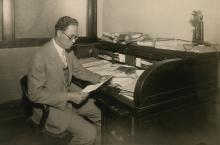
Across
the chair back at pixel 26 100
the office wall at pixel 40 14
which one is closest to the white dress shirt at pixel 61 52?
the chair back at pixel 26 100

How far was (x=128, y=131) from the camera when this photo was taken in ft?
6.17

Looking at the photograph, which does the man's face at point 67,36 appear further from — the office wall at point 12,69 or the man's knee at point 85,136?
the office wall at point 12,69

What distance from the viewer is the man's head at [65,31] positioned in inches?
85.9

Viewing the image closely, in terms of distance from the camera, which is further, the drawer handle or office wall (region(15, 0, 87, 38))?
office wall (region(15, 0, 87, 38))

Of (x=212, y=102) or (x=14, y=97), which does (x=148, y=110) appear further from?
(x=14, y=97)

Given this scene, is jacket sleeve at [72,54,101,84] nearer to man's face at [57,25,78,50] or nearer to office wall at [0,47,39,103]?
man's face at [57,25,78,50]

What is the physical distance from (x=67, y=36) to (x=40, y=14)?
1.40m

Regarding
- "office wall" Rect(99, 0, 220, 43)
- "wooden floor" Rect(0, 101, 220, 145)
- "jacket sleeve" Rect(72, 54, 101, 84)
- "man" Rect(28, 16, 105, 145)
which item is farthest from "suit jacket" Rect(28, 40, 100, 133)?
"office wall" Rect(99, 0, 220, 43)

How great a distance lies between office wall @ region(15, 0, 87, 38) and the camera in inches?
131

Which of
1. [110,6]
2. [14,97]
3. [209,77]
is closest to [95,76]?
[209,77]

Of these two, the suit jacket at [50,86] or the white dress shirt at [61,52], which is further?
the white dress shirt at [61,52]

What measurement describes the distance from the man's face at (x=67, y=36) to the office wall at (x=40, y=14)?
133 cm

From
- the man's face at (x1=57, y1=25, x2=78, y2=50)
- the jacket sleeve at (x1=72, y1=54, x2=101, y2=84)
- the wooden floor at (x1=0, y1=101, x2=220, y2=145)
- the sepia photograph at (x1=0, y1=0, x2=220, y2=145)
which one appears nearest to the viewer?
the sepia photograph at (x1=0, y1=0, x2=220, y2=145)

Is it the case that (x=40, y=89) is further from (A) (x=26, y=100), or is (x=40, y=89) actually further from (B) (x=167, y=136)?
(B) (x=167, y=136)
